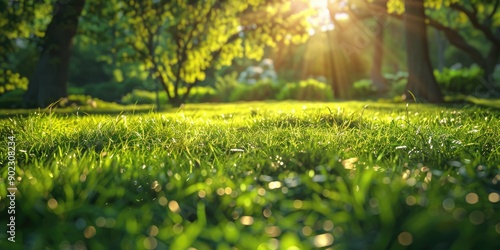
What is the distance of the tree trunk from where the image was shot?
13773mm

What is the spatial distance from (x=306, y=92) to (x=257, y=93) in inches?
102

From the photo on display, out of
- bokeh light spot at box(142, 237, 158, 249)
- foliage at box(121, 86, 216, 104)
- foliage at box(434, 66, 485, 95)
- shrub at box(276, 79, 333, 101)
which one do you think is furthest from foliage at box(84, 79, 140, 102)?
bokeh light spot at box(142, 237, 158, 249)

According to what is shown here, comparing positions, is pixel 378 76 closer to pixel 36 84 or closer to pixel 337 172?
pixel 36 84

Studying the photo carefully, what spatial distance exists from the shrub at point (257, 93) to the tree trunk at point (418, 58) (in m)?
8.31

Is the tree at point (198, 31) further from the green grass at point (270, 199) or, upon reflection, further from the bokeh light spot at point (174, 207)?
the bokeh light spot at point (174, 207)

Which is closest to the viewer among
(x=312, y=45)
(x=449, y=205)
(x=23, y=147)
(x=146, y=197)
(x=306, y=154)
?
(x=449, y=205)

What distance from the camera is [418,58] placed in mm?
13945

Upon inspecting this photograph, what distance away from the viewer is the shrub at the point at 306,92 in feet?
66.5

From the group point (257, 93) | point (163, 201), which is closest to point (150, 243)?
point (163, 201)

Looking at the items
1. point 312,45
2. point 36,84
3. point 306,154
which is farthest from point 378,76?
point 306,154

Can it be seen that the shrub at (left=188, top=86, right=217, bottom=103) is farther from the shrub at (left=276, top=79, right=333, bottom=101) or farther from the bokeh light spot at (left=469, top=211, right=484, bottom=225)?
the bokeh light spot at (left=469, top=211, right=484, bottom=225)

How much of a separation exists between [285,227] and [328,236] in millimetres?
284

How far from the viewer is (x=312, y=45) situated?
33344 mm

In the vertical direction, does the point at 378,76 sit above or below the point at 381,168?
below
